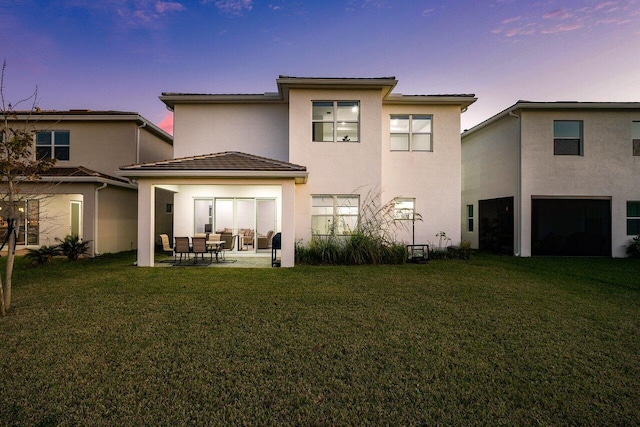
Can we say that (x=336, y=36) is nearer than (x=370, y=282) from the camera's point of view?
No

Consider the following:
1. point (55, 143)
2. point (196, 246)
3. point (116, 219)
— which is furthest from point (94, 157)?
point (196, 246)

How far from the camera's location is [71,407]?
107 inches

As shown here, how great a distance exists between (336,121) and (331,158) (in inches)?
61.6

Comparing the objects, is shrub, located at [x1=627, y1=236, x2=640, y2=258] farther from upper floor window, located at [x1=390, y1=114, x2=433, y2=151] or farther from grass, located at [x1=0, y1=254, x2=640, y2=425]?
upper floor window, located at [x1=390, y1=114, x2=433, y2=151]

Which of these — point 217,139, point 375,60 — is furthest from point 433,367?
point 375,60

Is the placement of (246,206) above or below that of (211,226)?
above

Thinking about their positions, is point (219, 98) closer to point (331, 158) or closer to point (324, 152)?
point (324, 152)

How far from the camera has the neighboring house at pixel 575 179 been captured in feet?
43.2

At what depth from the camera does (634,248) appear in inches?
511

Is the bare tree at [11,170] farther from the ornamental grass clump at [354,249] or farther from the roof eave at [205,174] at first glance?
the ornamental grass clump at [354,249]

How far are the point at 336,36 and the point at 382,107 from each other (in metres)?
5.52

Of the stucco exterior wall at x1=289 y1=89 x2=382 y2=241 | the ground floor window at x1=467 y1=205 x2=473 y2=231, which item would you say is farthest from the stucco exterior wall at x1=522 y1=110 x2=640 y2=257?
the stucco exterior wall at x1=289 y1=89 x2=382 y2=241

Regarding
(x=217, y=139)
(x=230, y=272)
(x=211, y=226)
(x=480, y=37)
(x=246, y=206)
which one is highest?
(x=480, y=37)

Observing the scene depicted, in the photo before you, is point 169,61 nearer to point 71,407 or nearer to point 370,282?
point 370,282
